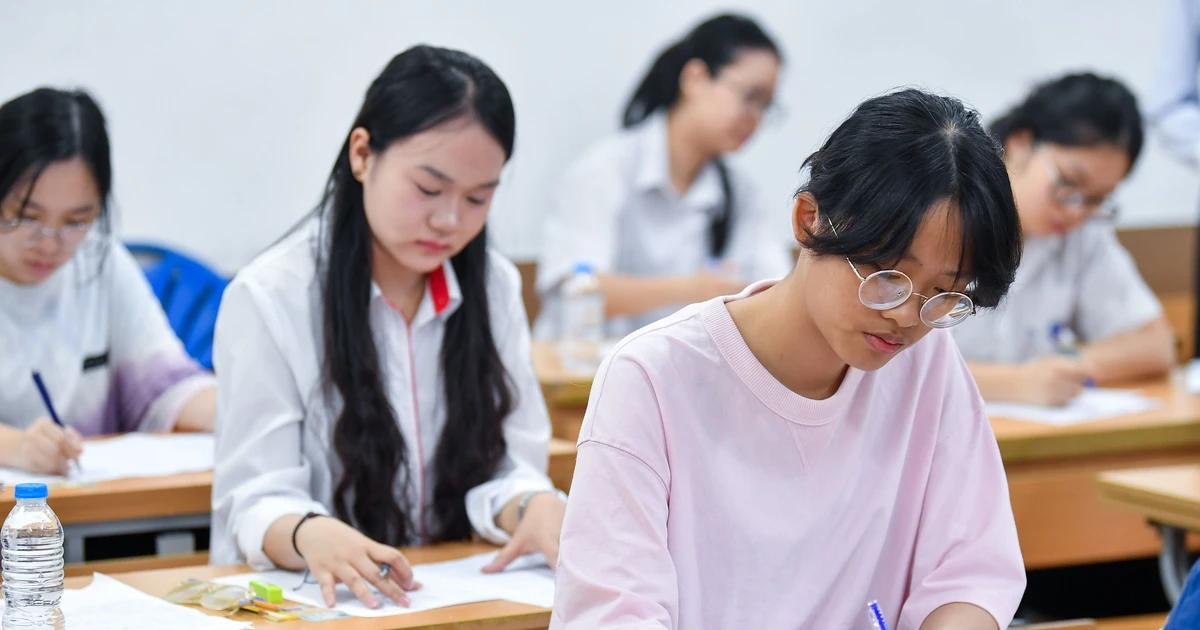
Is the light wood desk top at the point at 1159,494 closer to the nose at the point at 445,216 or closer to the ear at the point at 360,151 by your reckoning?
the nose at the point at 445,216

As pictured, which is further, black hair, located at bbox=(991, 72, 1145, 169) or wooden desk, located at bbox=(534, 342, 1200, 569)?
black hair, located at bbox=(991, 72, 1145, 169)

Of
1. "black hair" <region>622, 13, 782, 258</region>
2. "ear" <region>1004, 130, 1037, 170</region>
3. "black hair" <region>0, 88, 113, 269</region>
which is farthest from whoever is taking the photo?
"black hair" <region>622, 13, 782, 258</region>

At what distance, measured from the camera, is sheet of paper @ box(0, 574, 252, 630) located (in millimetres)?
1338

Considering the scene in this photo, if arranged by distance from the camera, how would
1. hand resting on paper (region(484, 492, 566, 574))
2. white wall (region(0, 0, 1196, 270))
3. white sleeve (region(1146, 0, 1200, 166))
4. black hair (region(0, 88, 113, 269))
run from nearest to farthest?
hand resting on paper (region(484, 492, 566, 574)), black hair (region(0, 88, 113, 269)), white wall (region(0, 0, 1196, 270)), white sleeve (region(1146, 0, 1200, 166))

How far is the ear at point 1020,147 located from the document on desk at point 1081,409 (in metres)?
0.55

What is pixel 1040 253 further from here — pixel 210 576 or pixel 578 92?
pixel 210 576

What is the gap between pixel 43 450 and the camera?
1.87m

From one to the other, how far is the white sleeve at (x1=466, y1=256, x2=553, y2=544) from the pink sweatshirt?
53 cm

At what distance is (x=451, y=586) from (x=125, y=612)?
14.5 inches

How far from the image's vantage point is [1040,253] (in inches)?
122

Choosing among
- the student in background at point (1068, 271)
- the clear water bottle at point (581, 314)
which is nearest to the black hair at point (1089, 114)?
the student in background at point (1068, 271)

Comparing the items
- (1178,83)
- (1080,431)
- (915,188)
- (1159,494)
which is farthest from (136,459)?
(1178,83)

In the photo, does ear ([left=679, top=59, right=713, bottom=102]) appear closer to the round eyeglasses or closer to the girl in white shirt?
the girl in white shirt

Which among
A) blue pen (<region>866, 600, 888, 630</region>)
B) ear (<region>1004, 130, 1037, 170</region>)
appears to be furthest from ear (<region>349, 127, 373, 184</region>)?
ear (<region>1004, 130, 1037, 170</region>)
